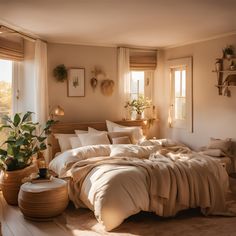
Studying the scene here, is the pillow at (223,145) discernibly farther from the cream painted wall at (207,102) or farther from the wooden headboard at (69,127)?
the wooden headboard at (69,127)

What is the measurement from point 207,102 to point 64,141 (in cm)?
260

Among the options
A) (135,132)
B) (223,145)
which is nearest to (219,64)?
(223,145)

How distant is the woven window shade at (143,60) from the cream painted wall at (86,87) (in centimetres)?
38

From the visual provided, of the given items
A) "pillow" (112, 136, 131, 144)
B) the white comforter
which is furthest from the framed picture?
the white comforter

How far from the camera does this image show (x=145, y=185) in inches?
154

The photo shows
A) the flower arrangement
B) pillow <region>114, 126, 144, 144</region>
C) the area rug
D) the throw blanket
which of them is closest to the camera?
the area rug

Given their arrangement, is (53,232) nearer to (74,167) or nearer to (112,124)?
→ (74,167)

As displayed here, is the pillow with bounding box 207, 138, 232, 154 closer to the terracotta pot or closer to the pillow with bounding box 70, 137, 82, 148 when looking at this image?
the pillow with bounding box 70, 137, 82, 148

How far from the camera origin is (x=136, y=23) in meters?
4.79

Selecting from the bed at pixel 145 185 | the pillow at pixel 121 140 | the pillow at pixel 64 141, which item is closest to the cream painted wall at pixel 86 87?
the pillow at pixel 64 141

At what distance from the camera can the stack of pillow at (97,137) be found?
5637 millimetres

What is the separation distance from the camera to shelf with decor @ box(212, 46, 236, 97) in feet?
18.1

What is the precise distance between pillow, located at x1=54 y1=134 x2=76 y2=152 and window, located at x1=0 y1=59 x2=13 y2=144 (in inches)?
35.5

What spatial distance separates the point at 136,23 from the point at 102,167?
2.06m
